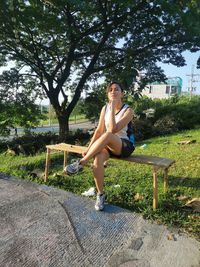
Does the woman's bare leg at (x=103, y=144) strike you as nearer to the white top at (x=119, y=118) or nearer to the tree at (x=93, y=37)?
the white top at (x=119, y=118)

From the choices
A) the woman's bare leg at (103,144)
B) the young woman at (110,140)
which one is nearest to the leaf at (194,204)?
the young woman at (110,140)

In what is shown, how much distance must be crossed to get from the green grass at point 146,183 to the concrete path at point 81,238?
0.89 ft

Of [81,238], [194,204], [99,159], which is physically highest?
[99,159]

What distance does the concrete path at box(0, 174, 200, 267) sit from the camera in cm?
312

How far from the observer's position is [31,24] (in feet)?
36.5

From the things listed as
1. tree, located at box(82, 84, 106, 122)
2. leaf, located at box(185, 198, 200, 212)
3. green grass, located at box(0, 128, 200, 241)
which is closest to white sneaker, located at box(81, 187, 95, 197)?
green grass, located at box(0, 128, 200, 241)

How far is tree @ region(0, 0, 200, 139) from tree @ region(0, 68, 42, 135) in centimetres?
66

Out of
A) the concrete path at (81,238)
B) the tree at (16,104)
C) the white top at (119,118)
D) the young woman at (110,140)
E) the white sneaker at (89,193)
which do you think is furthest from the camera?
the tree at (16,104)

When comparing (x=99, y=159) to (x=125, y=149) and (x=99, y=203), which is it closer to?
(x=125, y=149)

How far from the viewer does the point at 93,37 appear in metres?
12.8

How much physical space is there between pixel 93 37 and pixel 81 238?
1046 centimetres

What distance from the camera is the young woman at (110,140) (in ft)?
13.6

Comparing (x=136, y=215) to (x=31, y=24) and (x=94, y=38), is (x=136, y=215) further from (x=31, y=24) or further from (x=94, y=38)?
(x=94, y=38)

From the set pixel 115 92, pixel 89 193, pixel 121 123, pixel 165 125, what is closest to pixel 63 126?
pixel 165 125
